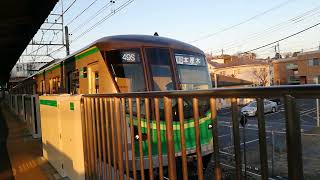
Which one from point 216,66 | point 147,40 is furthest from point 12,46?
point 216,66

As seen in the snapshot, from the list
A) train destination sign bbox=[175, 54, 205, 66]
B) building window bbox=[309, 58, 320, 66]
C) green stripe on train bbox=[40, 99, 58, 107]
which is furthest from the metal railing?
building window bbox=[309, 58, 320, 66]

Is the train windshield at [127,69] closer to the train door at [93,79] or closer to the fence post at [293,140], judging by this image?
the train door at [93,79]

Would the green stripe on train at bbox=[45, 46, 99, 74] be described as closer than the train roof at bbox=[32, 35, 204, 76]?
No

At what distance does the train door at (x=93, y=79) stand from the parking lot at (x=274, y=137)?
21.6ft

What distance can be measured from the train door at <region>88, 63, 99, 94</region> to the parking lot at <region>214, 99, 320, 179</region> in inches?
259

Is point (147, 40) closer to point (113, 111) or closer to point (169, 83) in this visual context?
point (169, 83)

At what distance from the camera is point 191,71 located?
29.3ft

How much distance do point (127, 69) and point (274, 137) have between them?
6.75m

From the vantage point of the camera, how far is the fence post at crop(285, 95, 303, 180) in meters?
1.59

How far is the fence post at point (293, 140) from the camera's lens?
1.59m

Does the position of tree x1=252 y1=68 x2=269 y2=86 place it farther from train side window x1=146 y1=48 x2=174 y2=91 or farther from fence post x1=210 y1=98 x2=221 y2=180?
fence post x1=210 y1=98 x2=221 y2=180

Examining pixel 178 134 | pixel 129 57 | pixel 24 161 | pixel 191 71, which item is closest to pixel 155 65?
pixel 129 57

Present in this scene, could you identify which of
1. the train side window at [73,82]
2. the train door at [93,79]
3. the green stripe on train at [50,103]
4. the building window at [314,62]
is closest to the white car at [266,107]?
the green stripe on train at [50,103]

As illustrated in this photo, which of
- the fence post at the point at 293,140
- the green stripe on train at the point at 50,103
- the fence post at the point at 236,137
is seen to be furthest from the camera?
the green stripe on train at the point at 50,103
